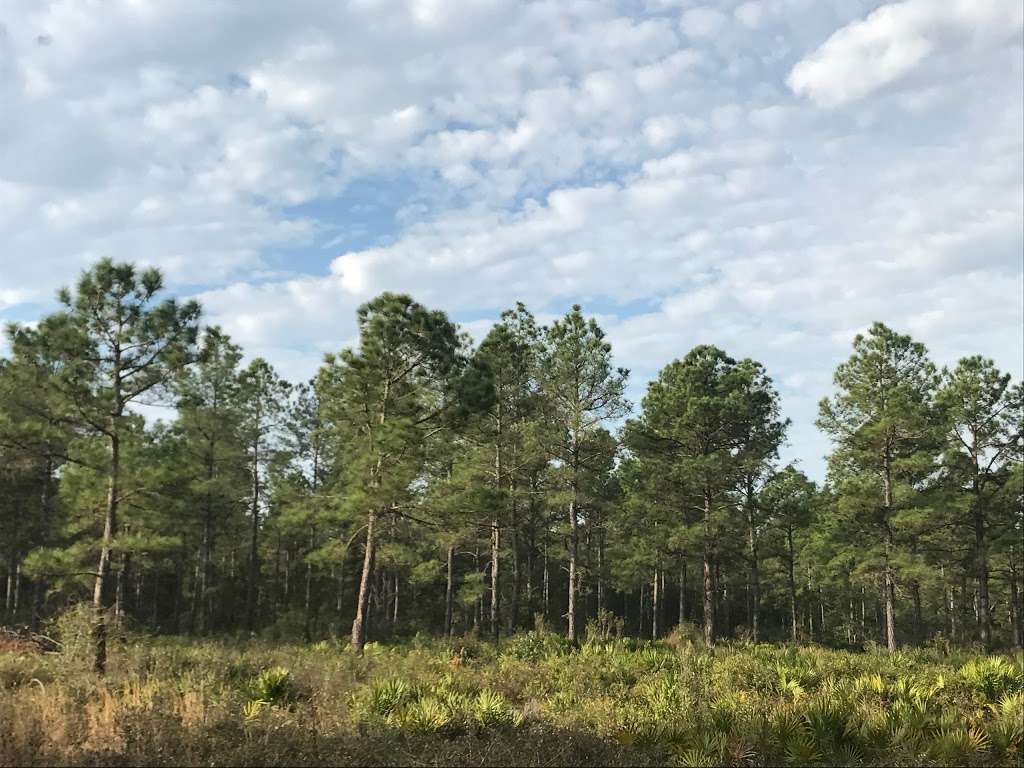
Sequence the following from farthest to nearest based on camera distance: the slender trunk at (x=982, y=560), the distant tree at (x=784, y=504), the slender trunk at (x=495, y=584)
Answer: the distant tree at (x=784, y=504), the slender trunk at (x=982, y=560), the slender trunk at (x=495, y=584)

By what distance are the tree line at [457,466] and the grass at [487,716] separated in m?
3.90

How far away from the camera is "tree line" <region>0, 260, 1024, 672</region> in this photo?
1795 centimetres

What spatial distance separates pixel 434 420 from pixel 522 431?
5592mm

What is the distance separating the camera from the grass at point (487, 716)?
293 inches

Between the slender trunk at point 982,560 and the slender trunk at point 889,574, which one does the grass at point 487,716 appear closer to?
the slender trunk at point 889,574

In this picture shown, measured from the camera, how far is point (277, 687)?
39.1 ft

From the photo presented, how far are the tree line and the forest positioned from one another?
0.38 feet

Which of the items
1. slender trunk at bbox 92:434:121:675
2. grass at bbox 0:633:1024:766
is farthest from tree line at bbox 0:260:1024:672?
grass at bbox 0:633:1024:766

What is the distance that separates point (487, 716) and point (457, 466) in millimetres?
21069

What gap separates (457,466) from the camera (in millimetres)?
Result: 30625

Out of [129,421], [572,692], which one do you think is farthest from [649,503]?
[129,421]

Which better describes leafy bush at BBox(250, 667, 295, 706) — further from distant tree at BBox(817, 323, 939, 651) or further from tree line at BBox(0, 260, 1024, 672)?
distant tree at BBox(817, 323, 939, 651)

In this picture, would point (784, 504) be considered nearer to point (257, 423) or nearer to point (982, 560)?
point (982, 560)

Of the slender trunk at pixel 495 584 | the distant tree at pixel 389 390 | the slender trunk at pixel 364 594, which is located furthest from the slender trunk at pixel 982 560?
the slender trunk at pixel 364 594
